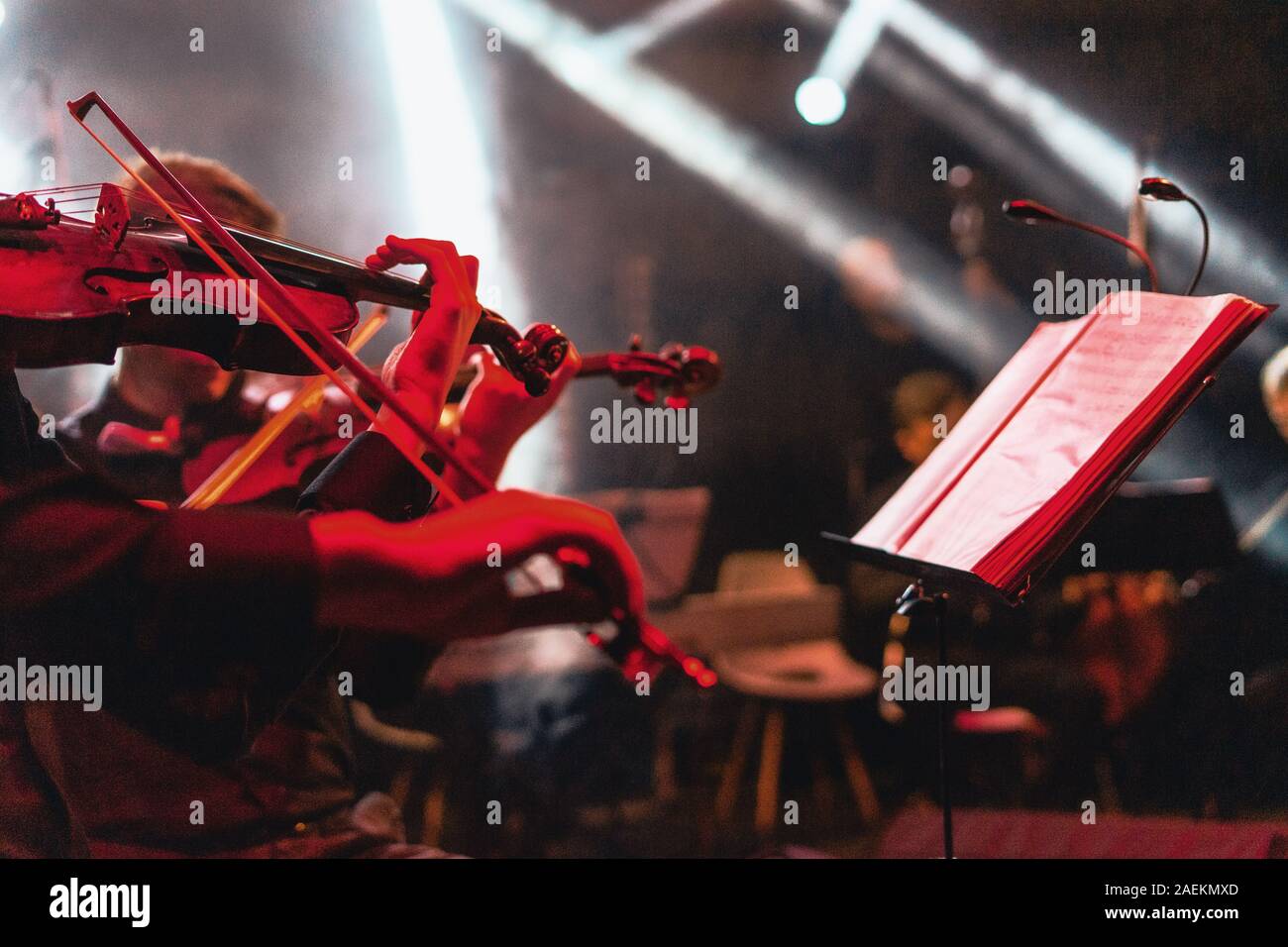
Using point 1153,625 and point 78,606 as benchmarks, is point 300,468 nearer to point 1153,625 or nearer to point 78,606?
point 78,606

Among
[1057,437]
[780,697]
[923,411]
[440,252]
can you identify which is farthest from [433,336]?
[923,411]

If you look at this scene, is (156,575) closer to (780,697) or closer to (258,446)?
(258,446)

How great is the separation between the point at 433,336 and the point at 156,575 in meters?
0.46

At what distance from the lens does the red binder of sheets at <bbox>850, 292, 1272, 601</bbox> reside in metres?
1.14

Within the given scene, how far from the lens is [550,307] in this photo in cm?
466

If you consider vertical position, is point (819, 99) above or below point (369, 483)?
above

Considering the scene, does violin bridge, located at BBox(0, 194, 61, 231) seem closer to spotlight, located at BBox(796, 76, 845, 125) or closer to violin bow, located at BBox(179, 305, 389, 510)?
violin bow, located at BBox(179, 305, 389, 510)

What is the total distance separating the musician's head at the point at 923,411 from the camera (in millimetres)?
4047

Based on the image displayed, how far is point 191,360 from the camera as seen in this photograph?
7.08 ft

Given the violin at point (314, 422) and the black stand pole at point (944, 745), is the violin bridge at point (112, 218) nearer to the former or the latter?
the violin at point (314, 422)

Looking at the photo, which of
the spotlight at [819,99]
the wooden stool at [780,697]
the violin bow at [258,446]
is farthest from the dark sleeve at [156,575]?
Answer: the spotlight at [819,99]

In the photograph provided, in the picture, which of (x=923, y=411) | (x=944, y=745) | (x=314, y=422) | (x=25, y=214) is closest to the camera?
(x=25, y=214)

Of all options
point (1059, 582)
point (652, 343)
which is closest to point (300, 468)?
point (1059, 582)

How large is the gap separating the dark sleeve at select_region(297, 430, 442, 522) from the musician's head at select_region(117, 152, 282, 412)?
1120 millimetres
